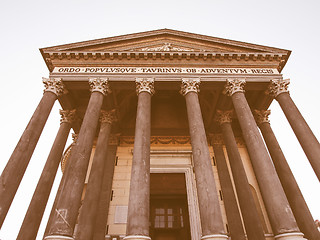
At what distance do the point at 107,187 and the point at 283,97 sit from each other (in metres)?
12.4

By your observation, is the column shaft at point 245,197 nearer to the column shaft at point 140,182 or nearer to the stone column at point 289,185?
the stone column at point 289,185

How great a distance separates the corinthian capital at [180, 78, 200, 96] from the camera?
12.7m

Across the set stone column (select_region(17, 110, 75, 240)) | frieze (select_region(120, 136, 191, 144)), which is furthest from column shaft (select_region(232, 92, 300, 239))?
stone column (select_region(17, 110, 75, 240))

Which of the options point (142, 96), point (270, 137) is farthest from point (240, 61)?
point (142, 96)

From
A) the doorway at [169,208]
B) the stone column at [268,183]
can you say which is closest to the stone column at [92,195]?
the doorway at [169,208]

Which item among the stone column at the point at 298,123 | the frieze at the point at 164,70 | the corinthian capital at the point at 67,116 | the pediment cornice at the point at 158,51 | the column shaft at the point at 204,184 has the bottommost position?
the column shaft at the point at 204,184

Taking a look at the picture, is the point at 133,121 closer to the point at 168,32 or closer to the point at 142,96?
the point at 142,96

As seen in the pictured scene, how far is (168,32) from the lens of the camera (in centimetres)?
1542

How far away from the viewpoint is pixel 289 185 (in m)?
12.2

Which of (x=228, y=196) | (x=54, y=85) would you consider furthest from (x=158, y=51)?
(x=228, y=196)

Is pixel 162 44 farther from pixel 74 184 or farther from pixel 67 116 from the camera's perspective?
pixel 74 184

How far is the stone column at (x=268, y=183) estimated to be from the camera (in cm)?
833

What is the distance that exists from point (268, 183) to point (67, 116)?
1258 cm

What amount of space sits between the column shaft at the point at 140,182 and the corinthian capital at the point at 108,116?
3.76 m
